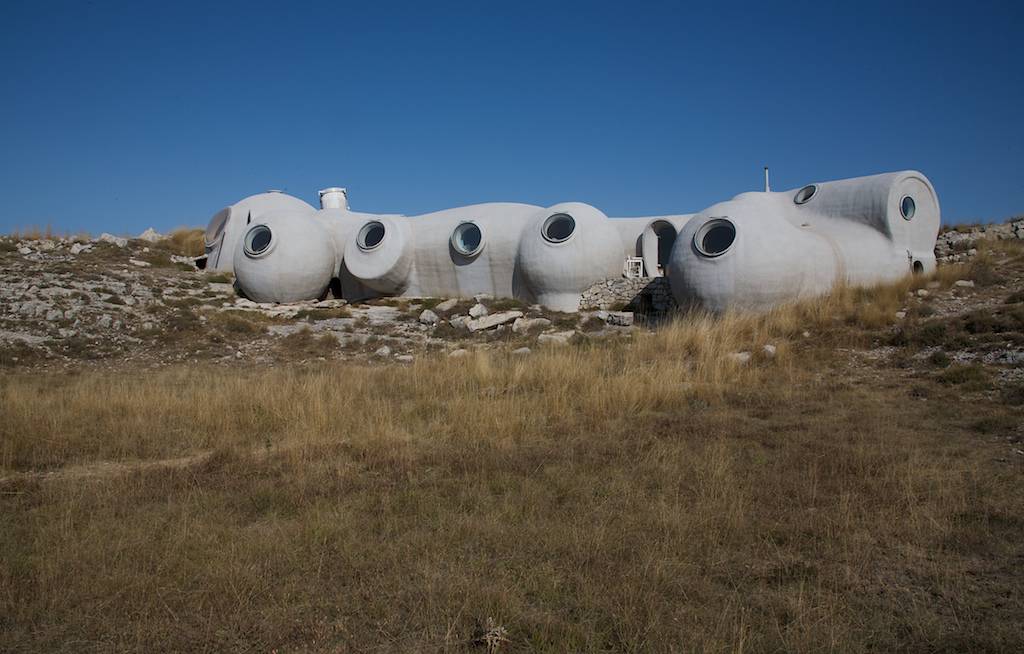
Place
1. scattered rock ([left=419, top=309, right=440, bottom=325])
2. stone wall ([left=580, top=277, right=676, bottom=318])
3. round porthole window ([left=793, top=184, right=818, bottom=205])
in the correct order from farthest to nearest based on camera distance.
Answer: stone wall ([left=580, top=277, right=676, bottom=318]), scattered rock ([left=419, top=309, right=440, bottom=325]), round porthole window ([left=793, top=184, right=818, bottom=205])

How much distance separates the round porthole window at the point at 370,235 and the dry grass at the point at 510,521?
1294 cm

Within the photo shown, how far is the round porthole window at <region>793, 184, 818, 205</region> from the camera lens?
16141mm

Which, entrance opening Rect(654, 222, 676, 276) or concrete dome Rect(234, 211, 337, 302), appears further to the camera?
concrete dome Rect(234, 211, 337, 302)

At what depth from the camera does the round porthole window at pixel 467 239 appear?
19422 millimetres

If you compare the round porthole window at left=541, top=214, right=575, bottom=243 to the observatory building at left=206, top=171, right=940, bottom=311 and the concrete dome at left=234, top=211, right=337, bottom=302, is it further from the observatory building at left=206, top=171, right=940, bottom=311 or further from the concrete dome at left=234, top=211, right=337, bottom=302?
the concrete dome at left=234, top=211, right=337, bottom=302

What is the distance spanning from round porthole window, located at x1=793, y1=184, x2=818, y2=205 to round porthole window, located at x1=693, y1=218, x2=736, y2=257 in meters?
2.55

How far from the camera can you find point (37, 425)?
21.1ft

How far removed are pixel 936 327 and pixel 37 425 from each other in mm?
11708

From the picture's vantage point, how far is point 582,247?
58.3ft

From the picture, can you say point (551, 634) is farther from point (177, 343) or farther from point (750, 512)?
point (177, 343)

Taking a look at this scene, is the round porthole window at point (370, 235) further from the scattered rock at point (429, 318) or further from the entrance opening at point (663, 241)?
the entrance opening at point (663, 241)

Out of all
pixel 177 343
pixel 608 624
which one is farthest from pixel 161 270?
pixel 608 624

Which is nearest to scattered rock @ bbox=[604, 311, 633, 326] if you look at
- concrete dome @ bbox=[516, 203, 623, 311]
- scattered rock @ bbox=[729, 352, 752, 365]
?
concrete dome @ bbox=[516, 203, 623, 311]

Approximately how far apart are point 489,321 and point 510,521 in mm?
11811
